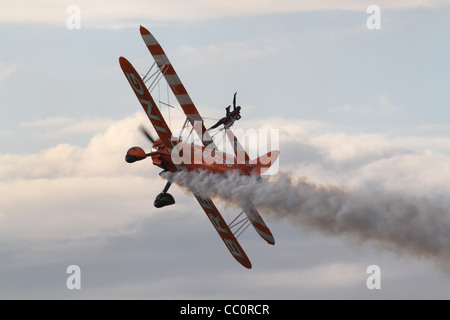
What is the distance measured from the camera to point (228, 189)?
33.9m

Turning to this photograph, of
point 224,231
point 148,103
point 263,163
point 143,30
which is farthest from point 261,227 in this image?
point 143,30

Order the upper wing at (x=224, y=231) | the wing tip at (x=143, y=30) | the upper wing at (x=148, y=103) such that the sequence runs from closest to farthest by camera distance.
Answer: the upper wing at (x=148, y=103) < the upper wing at (x=224, y=231) < the wing tip at (x=143, y=30)

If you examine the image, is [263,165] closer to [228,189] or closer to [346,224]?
[228,189]

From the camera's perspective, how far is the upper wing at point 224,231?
118 ft

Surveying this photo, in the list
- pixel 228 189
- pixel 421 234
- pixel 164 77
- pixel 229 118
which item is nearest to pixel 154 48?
pixel 164 77

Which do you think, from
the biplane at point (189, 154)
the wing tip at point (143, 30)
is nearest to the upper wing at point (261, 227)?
the biplane at point (189, 154)

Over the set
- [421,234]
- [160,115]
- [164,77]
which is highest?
[164,77]

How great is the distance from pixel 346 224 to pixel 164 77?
868cm

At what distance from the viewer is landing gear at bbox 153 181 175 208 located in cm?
3469

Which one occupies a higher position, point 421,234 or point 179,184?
point 179,184

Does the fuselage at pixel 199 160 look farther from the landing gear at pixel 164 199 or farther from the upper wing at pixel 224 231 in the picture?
the upper wing at pixel 224 231

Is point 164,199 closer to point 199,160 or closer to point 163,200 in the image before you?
point 163,200

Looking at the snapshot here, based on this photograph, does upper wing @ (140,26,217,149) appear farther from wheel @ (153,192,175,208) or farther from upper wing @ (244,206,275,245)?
wheel @ (153,192,175,208)

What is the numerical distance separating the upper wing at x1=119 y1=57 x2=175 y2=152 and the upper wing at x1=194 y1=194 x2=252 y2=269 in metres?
2.27
